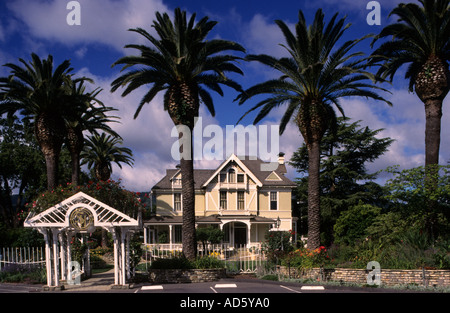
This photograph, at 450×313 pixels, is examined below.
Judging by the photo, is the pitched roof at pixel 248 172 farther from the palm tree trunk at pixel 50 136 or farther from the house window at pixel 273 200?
the palm tree trunk at pixel 50 136

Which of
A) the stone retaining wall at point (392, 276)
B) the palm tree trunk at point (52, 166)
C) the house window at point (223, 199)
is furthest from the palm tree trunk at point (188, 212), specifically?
the house window at point (223, 199)

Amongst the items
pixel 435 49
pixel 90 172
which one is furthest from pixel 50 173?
pixel 90 172

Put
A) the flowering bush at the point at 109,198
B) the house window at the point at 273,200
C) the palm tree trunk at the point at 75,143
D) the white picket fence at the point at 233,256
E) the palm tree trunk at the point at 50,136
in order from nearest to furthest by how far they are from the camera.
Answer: the flowering bush at the point at 109,198 → the white picket fence at the point at 233,256 → the palm tree trunk at the point at 50,136 → the palm tree trunk at the point at 75,143 → the house window at the point at 273,200

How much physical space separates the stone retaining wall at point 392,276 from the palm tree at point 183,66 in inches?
233

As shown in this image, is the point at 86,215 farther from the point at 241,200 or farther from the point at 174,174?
the point at 241,200

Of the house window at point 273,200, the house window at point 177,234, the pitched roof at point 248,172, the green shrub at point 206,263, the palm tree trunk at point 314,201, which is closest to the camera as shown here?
the green shrub at point 206,263

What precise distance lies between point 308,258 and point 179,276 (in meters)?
5.58

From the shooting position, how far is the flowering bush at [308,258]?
760 inches

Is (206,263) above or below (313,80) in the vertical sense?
below

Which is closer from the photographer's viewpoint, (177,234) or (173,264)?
(173,264)

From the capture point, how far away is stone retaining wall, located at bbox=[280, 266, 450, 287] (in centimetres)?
1625

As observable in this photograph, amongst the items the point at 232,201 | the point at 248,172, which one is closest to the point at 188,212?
the point at 248,172

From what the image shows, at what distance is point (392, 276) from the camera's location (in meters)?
16.9
